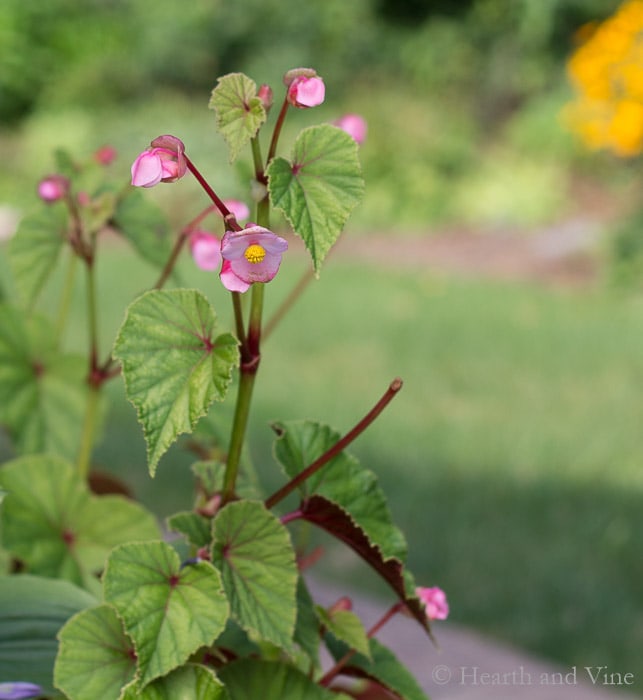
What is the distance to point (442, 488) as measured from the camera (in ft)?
12.9

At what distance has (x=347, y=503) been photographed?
84 cm

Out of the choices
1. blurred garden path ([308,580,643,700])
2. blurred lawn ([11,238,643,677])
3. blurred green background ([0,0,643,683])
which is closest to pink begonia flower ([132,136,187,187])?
blurred lawn ([11,238,643,677])

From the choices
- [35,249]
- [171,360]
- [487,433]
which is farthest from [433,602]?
[487,433]

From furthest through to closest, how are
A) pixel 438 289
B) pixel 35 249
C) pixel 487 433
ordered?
pixel 438 289 → pixel 487 433 → pixel 35 249

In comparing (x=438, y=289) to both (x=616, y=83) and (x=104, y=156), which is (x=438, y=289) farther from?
(x=104, y=156)

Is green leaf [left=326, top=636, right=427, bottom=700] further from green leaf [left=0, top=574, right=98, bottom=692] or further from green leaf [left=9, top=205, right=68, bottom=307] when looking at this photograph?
green leaf [left=9, top=205, right=68, bottom=307]

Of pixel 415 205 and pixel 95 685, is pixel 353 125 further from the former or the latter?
pixel 415 205

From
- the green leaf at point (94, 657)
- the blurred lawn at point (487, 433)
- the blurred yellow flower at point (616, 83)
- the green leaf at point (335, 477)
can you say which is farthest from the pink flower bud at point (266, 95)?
the blurred yellow flower at point (616, 83)

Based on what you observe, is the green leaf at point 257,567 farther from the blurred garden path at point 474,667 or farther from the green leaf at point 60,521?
the blurred garden path at point 474,667

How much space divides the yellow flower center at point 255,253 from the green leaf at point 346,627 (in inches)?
13.0

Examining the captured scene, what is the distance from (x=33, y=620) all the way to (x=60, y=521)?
144 mm

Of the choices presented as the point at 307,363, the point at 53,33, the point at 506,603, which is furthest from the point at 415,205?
the point at 506,603

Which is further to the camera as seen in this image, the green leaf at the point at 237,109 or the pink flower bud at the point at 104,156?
the pink flower bud at the point at 104,156

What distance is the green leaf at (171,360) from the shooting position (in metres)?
0.70
